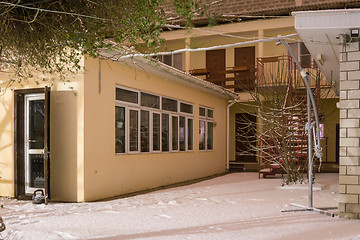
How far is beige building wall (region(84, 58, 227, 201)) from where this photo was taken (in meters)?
8.02

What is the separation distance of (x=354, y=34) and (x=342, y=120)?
1267mm

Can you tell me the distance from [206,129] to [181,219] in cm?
827

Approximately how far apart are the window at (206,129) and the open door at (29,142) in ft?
21.0

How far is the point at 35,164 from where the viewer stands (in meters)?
8.36

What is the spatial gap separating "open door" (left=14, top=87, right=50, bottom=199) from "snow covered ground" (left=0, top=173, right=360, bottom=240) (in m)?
0.47

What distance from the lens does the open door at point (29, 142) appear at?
8289 mm

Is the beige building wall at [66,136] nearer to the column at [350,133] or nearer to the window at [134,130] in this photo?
the window at [134,130]

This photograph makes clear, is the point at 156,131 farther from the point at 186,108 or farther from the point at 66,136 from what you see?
the point at 66,136

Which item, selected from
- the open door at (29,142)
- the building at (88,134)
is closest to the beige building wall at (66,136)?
the building at (88,134)

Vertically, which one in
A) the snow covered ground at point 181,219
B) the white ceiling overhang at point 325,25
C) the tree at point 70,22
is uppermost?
the white ceiling overhang at point 325,25

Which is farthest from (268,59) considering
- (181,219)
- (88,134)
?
(181,219)

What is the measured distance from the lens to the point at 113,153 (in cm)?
877

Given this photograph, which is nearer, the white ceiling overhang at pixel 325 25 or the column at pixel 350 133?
the white ceiling overhang at pixel 325 25

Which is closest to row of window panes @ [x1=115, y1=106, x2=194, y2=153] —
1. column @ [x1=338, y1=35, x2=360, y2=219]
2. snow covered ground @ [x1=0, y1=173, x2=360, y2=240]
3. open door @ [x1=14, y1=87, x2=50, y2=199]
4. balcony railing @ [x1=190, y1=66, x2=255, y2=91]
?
snow covered ground @ [x1=0, y1=173, x2=360, y2=240]
